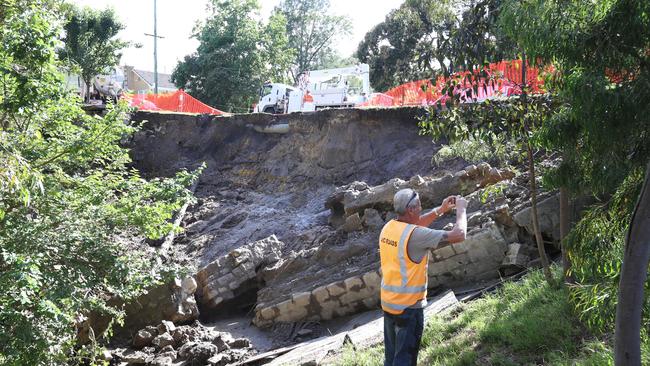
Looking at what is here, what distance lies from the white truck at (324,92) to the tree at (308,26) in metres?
27.9

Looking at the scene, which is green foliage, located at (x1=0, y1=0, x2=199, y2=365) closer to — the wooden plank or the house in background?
the wooden plank

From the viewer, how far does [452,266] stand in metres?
10.7

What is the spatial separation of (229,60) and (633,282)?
3560 cm

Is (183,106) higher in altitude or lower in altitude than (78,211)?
higher

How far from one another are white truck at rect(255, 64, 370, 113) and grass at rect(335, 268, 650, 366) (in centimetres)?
2072

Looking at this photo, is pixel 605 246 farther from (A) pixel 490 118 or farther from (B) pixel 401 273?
(A) pixel 490 118

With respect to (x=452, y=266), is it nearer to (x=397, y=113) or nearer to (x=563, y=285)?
(x=563, y=285)

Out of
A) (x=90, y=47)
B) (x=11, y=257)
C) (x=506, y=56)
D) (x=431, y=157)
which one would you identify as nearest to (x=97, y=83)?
(x=90, y=47)

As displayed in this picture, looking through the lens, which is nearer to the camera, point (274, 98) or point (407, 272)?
point (407, 272)

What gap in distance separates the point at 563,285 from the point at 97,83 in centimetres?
2665

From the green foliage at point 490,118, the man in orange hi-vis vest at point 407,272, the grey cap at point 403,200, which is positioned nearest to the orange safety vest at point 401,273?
the man in orange hi-vis vest at point 407,272

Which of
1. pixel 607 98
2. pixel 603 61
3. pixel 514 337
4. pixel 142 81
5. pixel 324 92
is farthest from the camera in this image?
pixel 142 81

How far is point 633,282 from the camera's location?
3.73m

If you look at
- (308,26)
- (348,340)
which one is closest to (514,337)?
(348,340)
